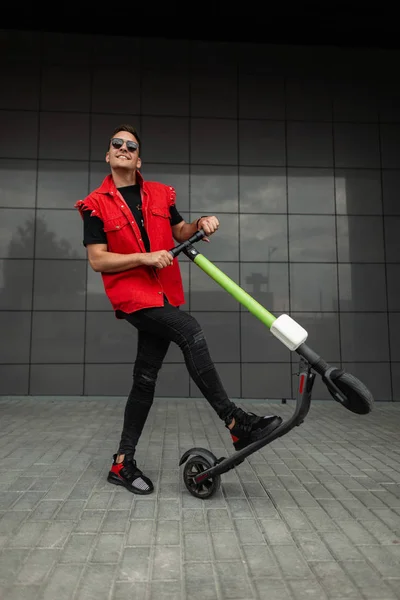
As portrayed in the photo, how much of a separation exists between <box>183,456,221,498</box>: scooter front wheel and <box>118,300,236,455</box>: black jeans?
32cm

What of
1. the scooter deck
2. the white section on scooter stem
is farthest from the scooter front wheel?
the white section on scooter stem

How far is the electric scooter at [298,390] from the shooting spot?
1990 millimetres

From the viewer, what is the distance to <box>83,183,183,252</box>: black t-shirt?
2566mm

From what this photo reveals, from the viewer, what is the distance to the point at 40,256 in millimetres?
7141

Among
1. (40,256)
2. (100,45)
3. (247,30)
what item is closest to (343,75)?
(247,30)

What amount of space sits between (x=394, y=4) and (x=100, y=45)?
17.0ft

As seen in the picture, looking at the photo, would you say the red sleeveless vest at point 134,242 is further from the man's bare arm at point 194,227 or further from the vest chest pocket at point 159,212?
the man's bare arm at point 194,227

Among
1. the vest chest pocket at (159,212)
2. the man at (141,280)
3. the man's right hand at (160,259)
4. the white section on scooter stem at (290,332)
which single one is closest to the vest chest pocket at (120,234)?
the man at (141,280)

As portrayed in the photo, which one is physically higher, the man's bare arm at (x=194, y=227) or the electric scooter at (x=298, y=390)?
the man's bare arm at (x=194, y=227)

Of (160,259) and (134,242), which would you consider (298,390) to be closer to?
(160,259)

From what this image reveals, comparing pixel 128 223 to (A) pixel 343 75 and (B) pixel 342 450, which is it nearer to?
(B) pixel 342 450

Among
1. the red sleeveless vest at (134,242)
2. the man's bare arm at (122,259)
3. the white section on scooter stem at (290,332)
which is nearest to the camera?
the white section on scooter stem at (290,332)

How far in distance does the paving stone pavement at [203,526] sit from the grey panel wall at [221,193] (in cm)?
321

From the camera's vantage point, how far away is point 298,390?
2.24 m
